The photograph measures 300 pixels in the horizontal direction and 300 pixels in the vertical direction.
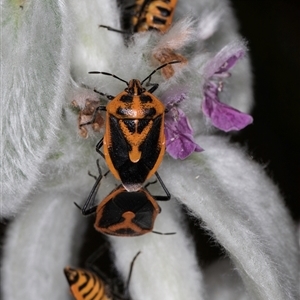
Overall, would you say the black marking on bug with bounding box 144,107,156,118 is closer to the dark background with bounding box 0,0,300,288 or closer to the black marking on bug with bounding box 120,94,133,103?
the black marking on bug with bounding box 120,94,133,103

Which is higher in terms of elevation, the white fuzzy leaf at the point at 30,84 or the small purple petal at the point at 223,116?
the white fuzzy leaf at the point at 30,84

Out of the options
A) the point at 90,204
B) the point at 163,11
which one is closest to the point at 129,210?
the point at 90,204

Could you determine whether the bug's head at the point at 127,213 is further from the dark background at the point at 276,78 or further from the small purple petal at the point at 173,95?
the dark background at the point at 276,78

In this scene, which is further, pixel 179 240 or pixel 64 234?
pixel 64 234

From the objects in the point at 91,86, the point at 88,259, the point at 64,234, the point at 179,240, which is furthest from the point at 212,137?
the point at 88,259

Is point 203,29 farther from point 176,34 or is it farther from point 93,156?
point 93,156

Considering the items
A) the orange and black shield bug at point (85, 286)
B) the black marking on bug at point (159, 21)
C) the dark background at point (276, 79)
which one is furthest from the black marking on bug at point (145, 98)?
the dark background at point (276, 79)
